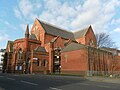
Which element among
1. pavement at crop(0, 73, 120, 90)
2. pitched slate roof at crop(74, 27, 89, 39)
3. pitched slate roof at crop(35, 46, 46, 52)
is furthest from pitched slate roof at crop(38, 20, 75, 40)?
pavement at crop(0, 73, 120, 90)

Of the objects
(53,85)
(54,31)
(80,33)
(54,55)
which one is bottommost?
(53,85)

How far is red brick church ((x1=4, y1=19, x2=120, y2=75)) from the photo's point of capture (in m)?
50.8

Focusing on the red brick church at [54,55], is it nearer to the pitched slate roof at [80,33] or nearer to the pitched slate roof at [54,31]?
the pitched slate roof at [54,31]

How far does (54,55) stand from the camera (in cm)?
6097

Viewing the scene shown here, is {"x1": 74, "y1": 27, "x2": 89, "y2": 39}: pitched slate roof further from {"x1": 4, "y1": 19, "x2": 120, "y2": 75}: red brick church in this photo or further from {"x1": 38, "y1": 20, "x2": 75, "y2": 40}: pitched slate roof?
{"x1": 38, "y1": 20, "x2": 75, "y2": 40}: pitched slate roof

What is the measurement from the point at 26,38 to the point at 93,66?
23.6 m

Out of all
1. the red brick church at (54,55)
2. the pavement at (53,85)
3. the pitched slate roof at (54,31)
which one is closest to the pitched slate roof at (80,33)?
the red brick church at (54,55)

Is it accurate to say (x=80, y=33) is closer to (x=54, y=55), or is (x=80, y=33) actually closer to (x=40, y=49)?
(x=54, y=55)

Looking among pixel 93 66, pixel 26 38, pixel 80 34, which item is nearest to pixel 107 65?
pixel 93 66

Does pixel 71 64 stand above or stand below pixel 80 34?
below

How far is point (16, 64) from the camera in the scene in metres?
60.5

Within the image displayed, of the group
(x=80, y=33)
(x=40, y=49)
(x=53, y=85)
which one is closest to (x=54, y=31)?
(x=40, y=49)

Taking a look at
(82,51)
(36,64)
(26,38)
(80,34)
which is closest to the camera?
(82,51)

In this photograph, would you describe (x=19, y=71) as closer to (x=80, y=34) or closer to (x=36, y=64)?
(x=36, y=64)
